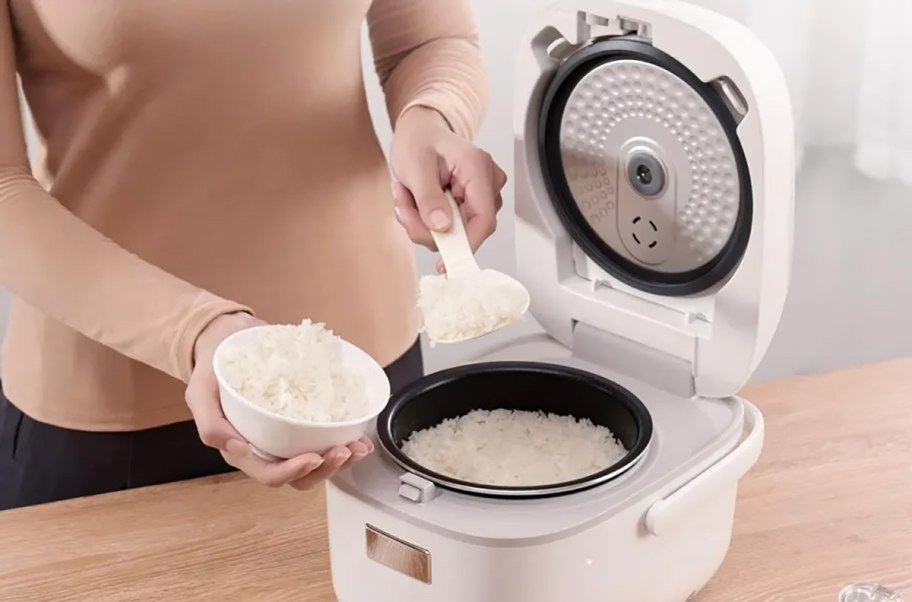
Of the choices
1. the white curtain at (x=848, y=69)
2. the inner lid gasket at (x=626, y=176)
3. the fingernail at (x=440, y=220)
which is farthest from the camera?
the white curtain at (x=848, y=69)

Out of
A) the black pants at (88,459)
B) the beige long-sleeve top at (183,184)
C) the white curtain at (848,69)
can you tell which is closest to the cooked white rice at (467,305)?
the beige long-sleeve top at (183,184)

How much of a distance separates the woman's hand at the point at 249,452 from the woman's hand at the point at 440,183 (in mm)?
239

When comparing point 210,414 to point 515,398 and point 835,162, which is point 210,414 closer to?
point 515,398

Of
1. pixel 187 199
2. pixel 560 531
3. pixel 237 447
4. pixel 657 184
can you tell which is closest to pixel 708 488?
pixel 560 531

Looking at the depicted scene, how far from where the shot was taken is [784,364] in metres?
2.27

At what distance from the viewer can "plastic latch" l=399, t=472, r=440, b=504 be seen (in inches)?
33.1

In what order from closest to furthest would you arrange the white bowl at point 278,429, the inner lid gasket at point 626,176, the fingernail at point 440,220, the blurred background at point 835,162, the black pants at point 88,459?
the white bowl at point 278,429 → the inner lid gasket at point 626,176 → the fingernail at point 440,220 → the black pants at point 88,459 → the blurred background at point 835,162

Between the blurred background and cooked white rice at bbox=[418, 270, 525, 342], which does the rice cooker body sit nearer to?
cooked white rice at bbox=[418, 270, 525, 342]

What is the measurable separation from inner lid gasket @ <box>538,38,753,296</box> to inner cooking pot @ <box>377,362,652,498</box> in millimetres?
106

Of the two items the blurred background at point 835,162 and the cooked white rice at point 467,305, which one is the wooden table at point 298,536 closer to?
the cooked white rice at point 467,305

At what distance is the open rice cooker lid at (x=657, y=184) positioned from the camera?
0.87 meters

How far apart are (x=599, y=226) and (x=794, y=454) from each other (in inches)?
12.7

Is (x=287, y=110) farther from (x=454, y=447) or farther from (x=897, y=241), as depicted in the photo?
(x=897, y=241)

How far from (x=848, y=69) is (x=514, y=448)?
4.49ft
